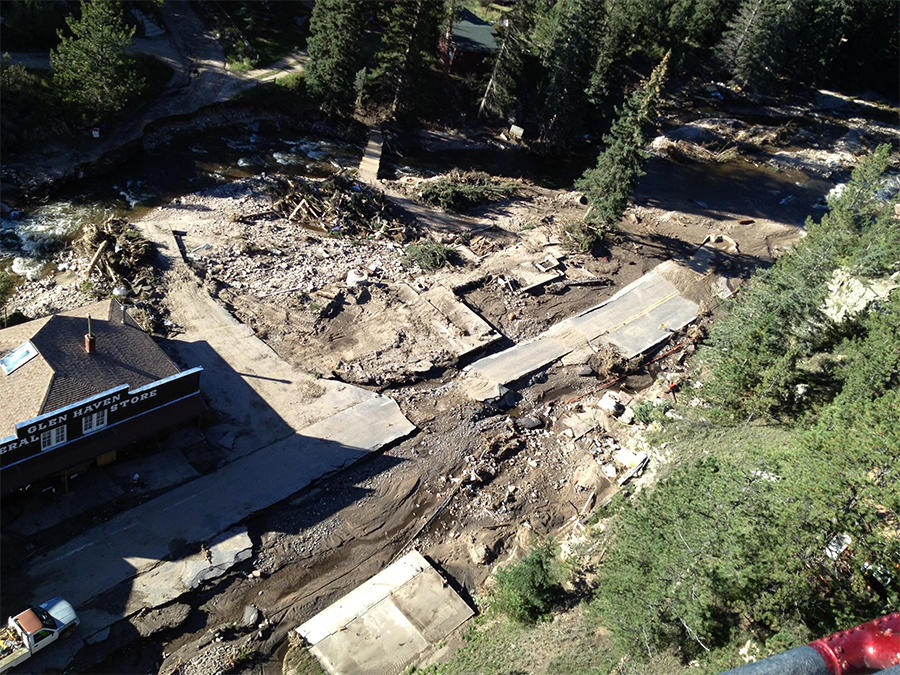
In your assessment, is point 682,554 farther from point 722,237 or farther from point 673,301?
point 722,237

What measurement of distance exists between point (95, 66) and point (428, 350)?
93.4 ft

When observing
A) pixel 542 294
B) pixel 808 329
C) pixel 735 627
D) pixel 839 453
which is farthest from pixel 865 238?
pixel 735 627

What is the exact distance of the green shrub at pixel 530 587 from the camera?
66.1 feet

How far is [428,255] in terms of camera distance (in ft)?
122

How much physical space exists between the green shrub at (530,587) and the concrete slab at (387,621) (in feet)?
6.75

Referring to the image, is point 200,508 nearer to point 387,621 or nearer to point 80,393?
point 80,393

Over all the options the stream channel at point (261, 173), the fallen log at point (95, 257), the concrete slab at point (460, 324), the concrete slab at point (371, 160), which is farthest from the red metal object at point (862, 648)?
the concrete slab at point (371, 160)

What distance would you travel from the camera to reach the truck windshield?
61.6 feet

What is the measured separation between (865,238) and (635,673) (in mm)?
24784

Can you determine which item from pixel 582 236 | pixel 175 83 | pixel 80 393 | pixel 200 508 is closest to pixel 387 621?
pixel 200 508

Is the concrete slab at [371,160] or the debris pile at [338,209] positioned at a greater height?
the concrete slab at [371,160]

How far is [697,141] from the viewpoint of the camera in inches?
2256

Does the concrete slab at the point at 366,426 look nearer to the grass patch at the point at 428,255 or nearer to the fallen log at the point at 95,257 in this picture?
the grass patch at the point at 428,255

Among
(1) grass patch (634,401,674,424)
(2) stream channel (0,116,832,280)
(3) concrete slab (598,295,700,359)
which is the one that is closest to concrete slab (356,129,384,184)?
(2) stream channel (0,116,832,280)
